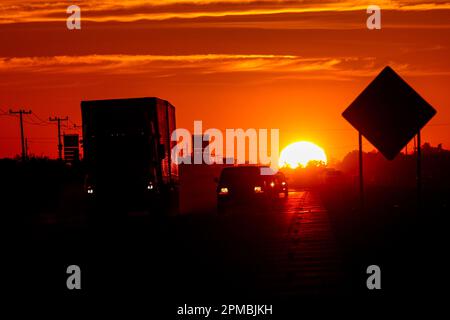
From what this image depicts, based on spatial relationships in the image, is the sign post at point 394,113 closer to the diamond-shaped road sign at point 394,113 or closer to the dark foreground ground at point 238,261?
the diamond-shaped road sign at point 394,113

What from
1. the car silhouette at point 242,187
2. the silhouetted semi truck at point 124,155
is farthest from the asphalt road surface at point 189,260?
the car silhouette at point 242,187

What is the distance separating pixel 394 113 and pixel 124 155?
14.9 meters

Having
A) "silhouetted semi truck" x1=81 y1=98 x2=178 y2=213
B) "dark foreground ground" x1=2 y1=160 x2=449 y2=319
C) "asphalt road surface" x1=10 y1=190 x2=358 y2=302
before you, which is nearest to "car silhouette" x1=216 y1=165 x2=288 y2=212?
"silhouetted semi truck" x1=81 y1=98 x2=178 y2=213

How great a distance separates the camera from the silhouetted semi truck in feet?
100

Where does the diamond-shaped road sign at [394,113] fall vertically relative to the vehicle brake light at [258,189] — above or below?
above

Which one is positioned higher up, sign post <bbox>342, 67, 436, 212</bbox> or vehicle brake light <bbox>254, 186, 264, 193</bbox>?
sign post <bbox>342, 67, 436, 212</bbox>

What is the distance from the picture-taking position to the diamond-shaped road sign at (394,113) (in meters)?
17.5

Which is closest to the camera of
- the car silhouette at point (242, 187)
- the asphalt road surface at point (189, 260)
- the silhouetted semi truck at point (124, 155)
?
the asphalt road surface at point (189, 260)

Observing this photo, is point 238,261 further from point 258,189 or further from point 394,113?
point 258,189

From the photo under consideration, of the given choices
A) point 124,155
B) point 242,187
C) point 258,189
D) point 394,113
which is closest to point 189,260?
point 394,113

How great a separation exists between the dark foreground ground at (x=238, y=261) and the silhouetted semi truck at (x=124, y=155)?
1217 millimetres

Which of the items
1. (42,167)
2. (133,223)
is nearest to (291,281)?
(133,223)

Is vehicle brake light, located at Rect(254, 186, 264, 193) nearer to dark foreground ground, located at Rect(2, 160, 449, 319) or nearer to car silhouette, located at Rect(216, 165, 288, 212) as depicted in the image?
car silhouette, located at Rect(216, 165, 288, 212)

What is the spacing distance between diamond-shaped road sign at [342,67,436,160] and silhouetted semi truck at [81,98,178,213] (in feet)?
43.5
